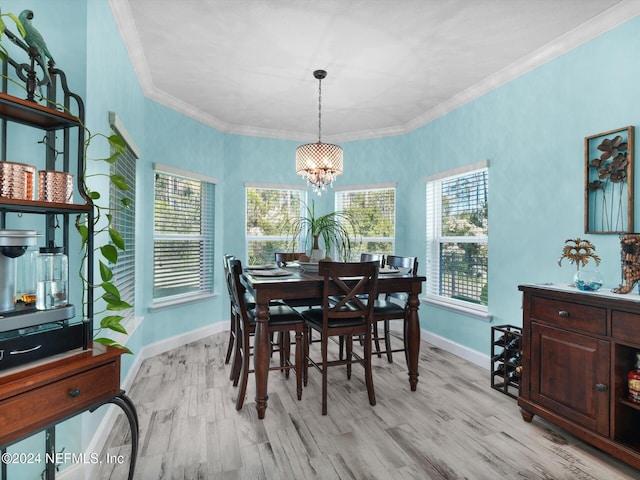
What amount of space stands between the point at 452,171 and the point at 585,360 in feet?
7.48

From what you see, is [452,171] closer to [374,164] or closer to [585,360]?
[374,164]

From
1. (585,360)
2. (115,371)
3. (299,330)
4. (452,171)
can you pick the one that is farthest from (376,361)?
(115,371)

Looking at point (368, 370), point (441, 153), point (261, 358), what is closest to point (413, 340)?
point (368, 370)

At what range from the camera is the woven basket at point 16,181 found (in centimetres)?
116

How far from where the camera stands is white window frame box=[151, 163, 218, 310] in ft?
12.1

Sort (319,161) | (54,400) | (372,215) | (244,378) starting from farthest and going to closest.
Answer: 1. (372,215)
2. (319,161)
3. (244,378)
4. (54,400)

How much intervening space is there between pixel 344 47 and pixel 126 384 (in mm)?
3129

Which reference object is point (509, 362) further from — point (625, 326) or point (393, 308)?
point (625, 326)

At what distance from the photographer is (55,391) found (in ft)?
3.81

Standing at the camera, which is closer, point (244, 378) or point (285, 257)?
point (244, 378)

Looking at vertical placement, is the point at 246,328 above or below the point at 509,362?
above

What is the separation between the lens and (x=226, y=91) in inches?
139

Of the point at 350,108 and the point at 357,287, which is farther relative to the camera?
A: the point at 350,108

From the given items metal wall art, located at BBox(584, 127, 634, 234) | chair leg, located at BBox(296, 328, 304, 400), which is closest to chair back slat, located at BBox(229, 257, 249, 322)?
chair leg, located at BBox(296, 328, 304, 400)
